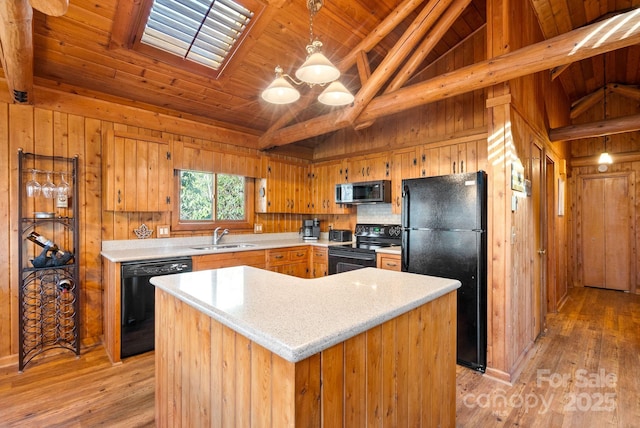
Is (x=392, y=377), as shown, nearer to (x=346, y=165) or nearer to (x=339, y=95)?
(x=339, y=95)

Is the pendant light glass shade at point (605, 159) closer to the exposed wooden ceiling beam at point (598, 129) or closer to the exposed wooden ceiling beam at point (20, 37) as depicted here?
the exposed wooden ceiling beam at point (598, 129)

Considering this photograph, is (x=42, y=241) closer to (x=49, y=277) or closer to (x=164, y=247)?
(x=49, y=277)

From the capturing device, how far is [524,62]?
223 centimetres

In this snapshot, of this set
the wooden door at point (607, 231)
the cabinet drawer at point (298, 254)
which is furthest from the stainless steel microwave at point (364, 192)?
the wooden door at point (607, 231)

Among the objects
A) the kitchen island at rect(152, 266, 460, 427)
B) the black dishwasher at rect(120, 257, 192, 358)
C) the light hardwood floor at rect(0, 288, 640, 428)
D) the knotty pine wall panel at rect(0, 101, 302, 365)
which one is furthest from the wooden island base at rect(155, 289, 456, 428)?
the knotty pine wall panel at rect(0, 101, 302, 365)

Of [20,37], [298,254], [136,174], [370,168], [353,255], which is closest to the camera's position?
[20,37]

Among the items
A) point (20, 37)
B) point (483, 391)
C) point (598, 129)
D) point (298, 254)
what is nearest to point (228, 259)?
point (298, 254)

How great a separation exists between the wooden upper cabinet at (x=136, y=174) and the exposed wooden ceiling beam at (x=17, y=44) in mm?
778

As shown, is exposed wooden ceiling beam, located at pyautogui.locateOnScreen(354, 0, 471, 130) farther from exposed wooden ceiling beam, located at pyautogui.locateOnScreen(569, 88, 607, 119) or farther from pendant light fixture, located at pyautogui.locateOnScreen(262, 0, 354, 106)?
exposed wooden ceiling beam, located at pyautogui.locateOnScreen(569, 88, 607, 119)

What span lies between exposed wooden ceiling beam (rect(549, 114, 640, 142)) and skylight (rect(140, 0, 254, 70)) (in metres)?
4.33

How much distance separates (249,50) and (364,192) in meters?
2.27

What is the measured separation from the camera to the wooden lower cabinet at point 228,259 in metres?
3.32

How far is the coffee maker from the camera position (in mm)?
4968

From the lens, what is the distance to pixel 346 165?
477 cm
